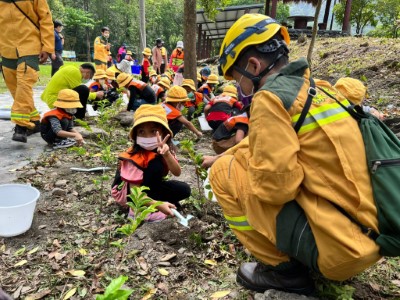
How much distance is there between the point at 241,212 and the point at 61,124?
3617mm

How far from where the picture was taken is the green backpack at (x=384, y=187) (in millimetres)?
1425

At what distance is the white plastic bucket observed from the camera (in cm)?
234

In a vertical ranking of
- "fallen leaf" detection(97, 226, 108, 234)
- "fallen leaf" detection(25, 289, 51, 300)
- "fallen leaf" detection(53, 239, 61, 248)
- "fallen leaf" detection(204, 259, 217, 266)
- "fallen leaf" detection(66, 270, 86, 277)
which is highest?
"fallen leaf" detection(204, 259, 217, 266)

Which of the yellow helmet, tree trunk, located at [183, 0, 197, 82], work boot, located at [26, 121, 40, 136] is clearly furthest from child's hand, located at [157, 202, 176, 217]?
tree trunk, located at [183, 0, 197, 82]

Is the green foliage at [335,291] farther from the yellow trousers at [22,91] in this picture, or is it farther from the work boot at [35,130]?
the work boot at [35,130]

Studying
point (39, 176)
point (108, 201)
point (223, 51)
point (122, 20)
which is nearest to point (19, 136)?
point (39, 176)

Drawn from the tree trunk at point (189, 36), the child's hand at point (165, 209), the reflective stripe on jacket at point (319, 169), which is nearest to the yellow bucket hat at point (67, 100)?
the child's hand at point (165, 209)

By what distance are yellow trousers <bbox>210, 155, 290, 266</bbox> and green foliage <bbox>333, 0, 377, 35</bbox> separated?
2097 centimetres

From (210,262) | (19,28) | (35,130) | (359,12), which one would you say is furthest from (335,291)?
(359,12)

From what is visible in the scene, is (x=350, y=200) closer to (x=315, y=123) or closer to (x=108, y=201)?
(x=315, y=123)

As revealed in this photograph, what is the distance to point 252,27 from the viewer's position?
6.23 feet

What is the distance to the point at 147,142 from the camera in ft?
9.07

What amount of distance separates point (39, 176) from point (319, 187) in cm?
305

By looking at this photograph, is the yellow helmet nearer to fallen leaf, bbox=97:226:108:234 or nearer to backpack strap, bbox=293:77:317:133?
backpack strap, bbox=293:77:317:133
